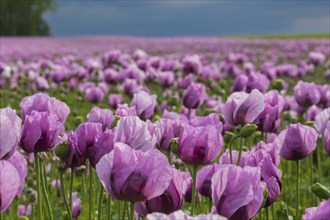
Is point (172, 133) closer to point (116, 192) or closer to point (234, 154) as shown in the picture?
point (234, 154)

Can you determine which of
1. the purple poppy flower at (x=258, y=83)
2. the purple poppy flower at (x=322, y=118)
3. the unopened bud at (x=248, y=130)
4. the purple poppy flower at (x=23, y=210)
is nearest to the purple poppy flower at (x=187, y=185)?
the unopened bud at (x=248, y=130)

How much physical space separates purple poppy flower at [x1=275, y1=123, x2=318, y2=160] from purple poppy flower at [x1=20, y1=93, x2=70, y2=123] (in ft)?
2.81

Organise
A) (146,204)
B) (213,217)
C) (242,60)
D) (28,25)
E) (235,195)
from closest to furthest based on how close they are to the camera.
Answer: (213,217), (235,195), (146,204), (242,60), (28,25)

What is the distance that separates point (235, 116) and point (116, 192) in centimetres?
107

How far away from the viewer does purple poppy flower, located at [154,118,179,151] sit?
238 centimetres

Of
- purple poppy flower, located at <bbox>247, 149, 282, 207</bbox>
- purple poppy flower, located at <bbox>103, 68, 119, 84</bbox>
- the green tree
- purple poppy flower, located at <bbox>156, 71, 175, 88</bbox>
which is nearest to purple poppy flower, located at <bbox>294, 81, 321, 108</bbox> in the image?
purple poppy flower, located at <bbox>156, 71, 175, 88</bbox>

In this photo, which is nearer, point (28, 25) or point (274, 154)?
point (274, 154)

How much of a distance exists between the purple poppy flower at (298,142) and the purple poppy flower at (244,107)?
18 cm

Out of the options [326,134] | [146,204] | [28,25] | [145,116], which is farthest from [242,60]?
[28,25]

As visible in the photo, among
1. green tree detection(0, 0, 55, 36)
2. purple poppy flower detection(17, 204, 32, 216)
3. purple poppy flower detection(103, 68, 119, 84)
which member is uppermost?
green tree detection(0, 0, 55, 36)

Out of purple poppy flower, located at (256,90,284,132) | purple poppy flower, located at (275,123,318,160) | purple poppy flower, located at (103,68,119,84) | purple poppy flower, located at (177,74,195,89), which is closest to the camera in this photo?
purple poppy flower, located at (275,123,318,160)

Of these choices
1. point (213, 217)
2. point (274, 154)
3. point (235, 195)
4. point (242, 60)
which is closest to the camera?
point (213, 217)

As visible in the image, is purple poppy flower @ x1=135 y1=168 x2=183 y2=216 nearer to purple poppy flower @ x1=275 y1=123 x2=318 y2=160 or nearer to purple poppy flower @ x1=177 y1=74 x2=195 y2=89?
purple poppy flower @ x1=275 y1=123 x2=318 y2=160

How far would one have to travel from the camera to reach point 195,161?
185cm
